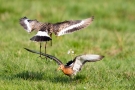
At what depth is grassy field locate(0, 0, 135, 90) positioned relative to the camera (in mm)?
6539

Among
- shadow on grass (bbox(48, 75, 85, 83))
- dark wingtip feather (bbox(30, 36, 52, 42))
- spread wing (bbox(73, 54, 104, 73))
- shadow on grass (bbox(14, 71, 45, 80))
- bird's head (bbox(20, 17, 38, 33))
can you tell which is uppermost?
bird's head (bbox(20, 17, 38, 33))

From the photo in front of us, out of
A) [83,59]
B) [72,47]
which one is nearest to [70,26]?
[83,59]

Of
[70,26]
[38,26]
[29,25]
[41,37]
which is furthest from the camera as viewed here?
[29,25]

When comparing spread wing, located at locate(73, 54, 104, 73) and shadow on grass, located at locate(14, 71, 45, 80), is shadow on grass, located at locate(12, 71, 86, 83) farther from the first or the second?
spread wing, located at locate(73, 54, 104, 73)

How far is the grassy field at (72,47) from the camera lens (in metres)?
6.54

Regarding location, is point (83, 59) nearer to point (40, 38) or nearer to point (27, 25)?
point (40, 38)

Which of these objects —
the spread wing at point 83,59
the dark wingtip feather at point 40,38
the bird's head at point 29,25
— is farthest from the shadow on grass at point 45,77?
the dark wingtip feather at point 40,38

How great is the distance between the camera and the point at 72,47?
9.12 metres

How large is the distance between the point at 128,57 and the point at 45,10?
4756 mm

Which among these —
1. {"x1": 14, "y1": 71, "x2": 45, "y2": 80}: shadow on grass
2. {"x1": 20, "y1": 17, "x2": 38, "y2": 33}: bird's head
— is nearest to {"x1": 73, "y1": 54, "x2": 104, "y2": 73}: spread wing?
{"x1": 14, "y1": 71, "x2": 45, "y2": 80}: shadow on grass

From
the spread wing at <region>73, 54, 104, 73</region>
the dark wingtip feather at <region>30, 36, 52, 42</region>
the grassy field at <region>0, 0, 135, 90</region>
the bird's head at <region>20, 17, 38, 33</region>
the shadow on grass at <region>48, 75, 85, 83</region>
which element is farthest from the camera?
the bird's head at <region>20, 17, 38, 33</region>

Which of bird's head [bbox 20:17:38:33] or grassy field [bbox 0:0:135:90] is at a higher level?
bird's head [bbox 20:17:38:33]

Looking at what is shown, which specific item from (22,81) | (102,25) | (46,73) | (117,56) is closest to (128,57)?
(117,56)

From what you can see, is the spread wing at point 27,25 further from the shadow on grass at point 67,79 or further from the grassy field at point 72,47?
the shadow on grass at point 67,79
